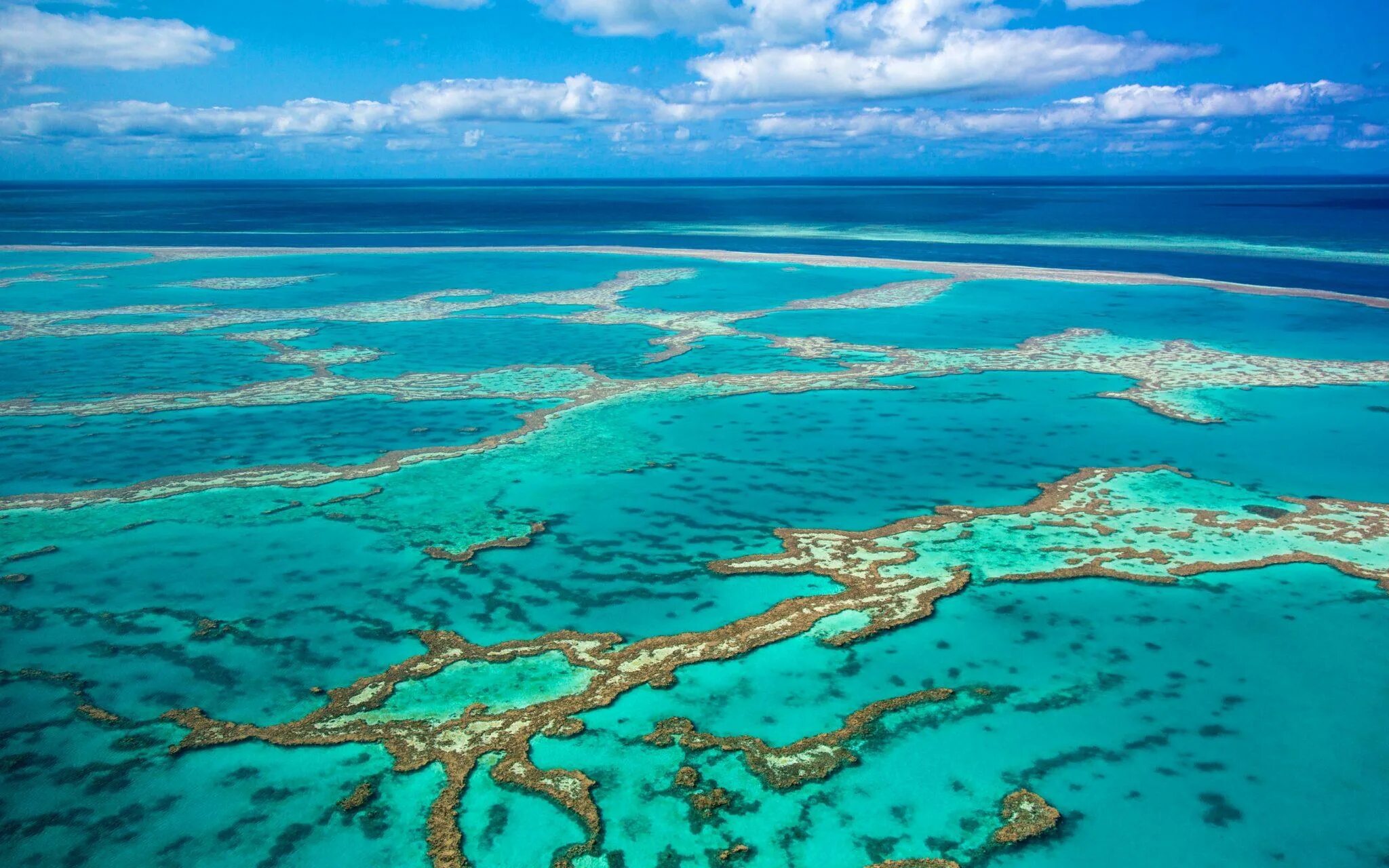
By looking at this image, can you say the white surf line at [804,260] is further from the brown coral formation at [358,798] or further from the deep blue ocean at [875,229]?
the brown coral formation at [358,798]

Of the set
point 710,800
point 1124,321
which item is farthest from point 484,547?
point 1124,321

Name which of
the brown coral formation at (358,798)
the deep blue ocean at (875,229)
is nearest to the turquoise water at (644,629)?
the brown coral formation at (358,798)

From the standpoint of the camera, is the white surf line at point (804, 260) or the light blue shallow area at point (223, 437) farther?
the white surf line at point (804, 260)

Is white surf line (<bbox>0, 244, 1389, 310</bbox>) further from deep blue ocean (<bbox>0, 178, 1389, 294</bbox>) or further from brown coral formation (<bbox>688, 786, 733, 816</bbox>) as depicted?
brown coral formation (<bbox>688, 786, 733, 816</bbox>)

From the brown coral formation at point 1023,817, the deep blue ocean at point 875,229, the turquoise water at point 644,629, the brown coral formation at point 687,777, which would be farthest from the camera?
the deep blue ocean at point 875,229

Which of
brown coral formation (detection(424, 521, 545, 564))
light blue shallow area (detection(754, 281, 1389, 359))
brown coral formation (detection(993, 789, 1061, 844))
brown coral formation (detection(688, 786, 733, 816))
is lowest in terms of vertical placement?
brown coral formation (detection(993, 789, 1061, 844))

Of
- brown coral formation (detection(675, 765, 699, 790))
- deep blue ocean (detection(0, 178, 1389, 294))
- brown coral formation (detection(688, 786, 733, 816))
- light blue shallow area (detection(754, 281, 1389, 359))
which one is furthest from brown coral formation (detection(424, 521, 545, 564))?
deep blue ocean (detection(0, 178, 1389, 294))
